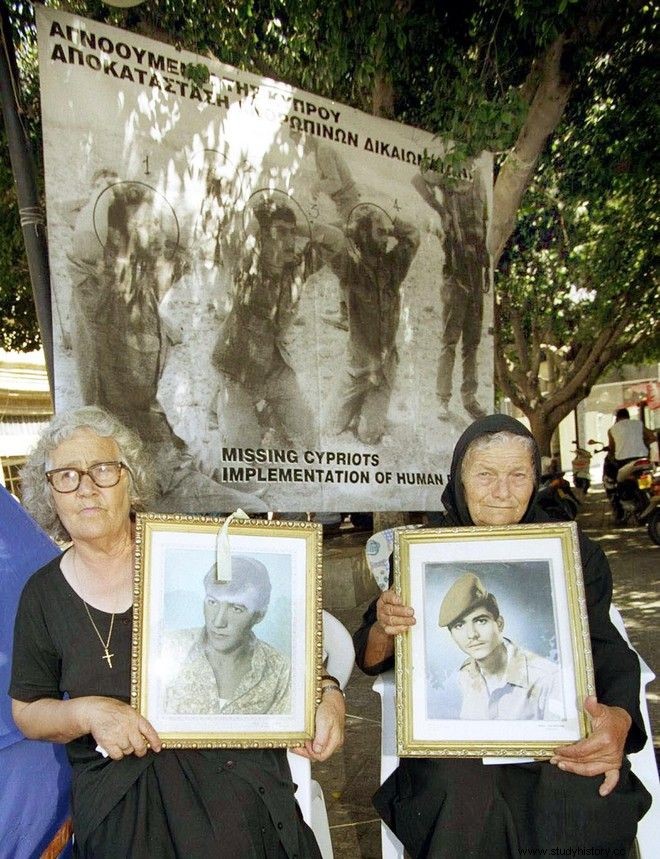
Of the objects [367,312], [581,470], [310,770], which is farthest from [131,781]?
[581,470]

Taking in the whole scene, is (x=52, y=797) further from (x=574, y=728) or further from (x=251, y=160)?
(x=251, y=160)

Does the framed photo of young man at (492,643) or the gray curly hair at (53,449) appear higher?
the gray curly hair at (53,449)

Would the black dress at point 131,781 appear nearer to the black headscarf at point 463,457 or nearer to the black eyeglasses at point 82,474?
the black eyeglasses at point 82,474

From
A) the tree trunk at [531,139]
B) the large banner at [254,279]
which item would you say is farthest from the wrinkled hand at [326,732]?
the tree trunk at [531,139]

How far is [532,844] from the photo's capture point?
2176mm

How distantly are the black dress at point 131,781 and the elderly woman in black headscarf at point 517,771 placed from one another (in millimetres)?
382

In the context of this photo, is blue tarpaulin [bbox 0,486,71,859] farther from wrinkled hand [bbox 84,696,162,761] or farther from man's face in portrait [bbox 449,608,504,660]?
man's face in portrait [bbox 449,608,504,660]

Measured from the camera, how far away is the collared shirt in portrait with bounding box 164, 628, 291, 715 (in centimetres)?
190

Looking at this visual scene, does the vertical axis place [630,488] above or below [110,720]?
above

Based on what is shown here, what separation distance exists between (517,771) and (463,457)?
0.85 metres

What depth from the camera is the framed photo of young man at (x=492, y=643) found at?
2.01 m

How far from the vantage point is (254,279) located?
14.4ft

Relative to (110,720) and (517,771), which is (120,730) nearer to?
(110,720)

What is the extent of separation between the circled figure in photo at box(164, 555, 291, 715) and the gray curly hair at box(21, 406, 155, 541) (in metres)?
0.44
